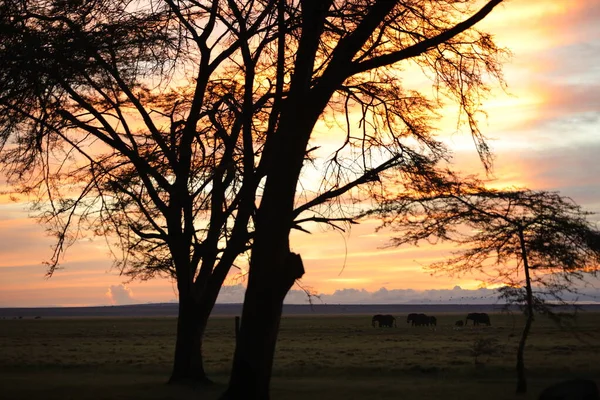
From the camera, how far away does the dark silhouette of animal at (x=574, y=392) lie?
13.2 m

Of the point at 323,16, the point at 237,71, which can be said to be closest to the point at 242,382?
the point at 323,16

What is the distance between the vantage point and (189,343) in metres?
19.2

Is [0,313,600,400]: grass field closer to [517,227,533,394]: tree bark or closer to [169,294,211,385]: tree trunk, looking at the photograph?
[517,227,533,394]: tree bark

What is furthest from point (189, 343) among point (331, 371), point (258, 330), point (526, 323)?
point (331, 371)

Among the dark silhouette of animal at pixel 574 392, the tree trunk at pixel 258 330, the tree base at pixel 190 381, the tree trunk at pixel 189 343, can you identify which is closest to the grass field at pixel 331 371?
the tree base at pixel 190 381

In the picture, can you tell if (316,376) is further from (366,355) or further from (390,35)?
(390,35)

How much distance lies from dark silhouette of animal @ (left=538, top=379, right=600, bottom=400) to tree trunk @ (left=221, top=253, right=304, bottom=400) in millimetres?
5125

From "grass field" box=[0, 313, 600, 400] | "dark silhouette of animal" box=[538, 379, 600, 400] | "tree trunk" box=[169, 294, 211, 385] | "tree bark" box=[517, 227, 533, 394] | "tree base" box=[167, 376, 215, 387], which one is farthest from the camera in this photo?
"tree trunk" box=[169, 294, 211, 385]

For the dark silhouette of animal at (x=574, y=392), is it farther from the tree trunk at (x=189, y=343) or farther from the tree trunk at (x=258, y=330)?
the tree trunk at (x=189, y=343)

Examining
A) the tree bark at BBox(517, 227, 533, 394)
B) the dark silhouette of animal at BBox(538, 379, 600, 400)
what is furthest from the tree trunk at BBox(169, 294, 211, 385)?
the dark silhouette of animal at BBox(538, 379, 600, 400)

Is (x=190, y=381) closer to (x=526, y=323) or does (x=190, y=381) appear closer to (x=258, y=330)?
(x=526, y=323)

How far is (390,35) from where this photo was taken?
14461 mm

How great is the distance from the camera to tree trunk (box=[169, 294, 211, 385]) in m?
19.1

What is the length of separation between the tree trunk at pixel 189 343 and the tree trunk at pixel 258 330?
7.86 meters
